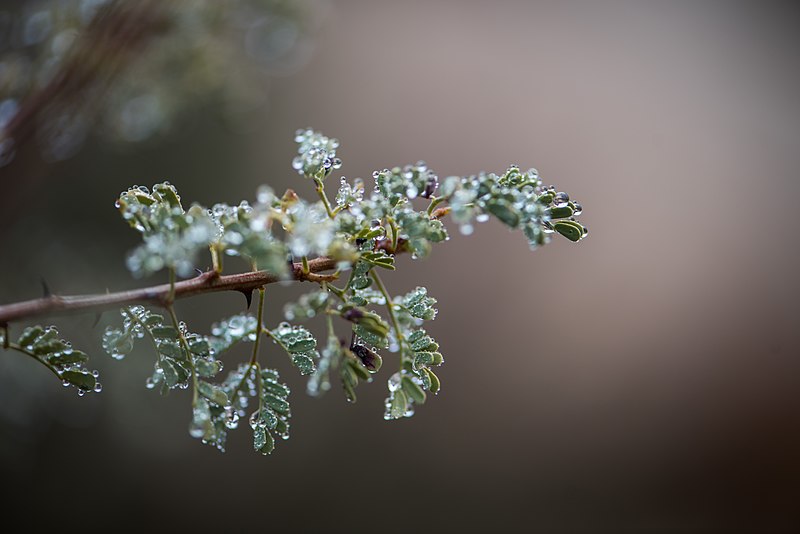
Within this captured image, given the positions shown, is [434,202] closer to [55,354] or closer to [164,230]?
[164,230]

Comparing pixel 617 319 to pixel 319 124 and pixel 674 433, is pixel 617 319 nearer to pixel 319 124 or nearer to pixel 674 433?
pixel 674 433

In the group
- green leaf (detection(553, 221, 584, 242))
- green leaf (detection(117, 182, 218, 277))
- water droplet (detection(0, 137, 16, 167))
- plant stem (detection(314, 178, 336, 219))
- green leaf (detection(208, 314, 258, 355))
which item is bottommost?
green leaf (detection(208, 314, 258, 355))

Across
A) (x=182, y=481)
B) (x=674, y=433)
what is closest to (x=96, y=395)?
(x=182, y=481)

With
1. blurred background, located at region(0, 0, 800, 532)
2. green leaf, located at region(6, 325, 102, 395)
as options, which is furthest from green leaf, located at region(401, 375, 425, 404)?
blurred background, located at region(0, 0, 800, 532)

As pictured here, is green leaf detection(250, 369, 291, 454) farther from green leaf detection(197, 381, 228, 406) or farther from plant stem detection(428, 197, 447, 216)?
plant stem detection(428, 197, 447, 216)

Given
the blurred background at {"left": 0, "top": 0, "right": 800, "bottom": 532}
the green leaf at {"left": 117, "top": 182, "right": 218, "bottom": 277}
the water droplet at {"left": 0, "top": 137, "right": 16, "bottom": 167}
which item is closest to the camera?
the green leaf at {"left": 117, "top": 182, "right": 218, "bottom": 277}
